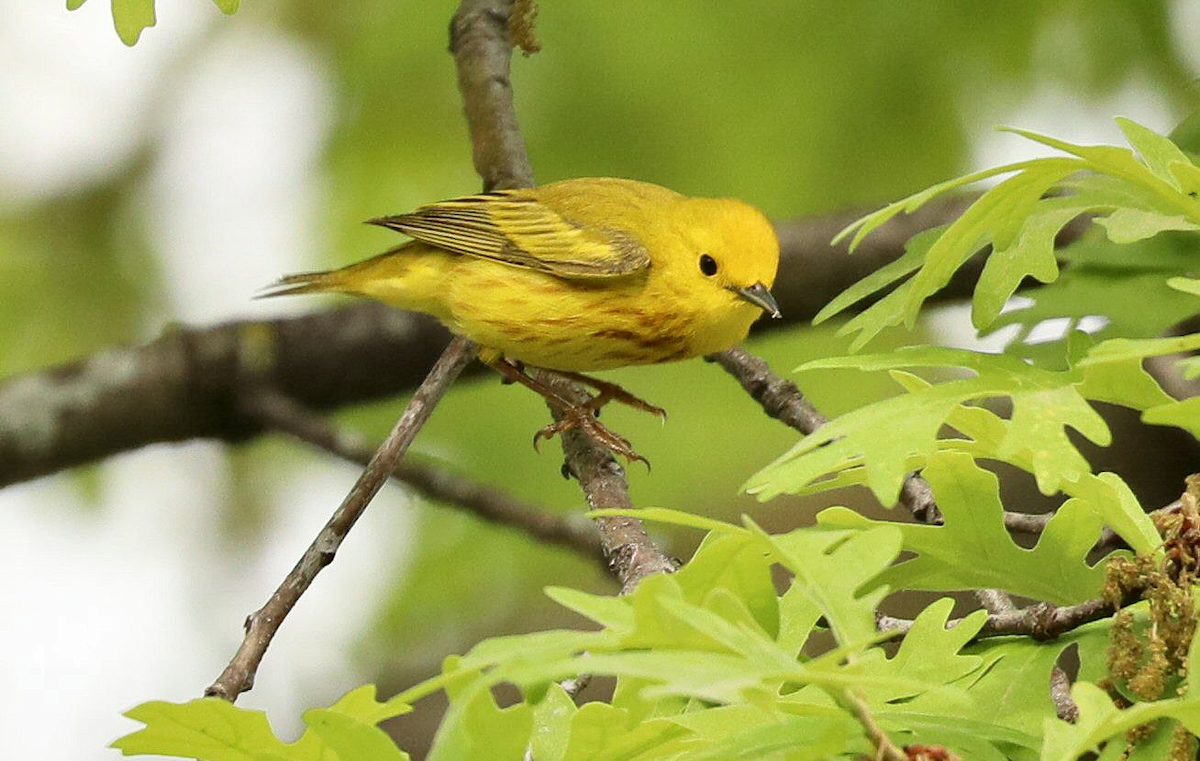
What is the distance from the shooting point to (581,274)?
11.0 feet

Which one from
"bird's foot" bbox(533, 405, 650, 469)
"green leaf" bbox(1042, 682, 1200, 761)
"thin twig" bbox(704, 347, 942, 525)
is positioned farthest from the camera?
"bird's foot" bbox(533, 405, 650, 469)

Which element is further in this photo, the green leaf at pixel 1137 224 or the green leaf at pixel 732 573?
the green leaf at pixel 1137 224

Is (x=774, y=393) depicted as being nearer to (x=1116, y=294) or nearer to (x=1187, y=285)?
(x=1116, y=294)

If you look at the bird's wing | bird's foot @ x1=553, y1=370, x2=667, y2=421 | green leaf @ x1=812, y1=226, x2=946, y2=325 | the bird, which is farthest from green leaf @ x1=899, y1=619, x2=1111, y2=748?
the bird's wing

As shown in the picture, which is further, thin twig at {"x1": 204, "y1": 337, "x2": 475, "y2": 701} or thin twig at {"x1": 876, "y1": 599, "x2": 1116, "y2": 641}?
thin twig at {"x1": 204, "y1": 337, "x2": 475, "y2": 701}

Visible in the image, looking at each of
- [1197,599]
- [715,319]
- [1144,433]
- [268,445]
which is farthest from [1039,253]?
[268,445]

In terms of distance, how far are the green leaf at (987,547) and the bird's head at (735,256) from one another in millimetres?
1701

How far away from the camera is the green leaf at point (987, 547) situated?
1.42m

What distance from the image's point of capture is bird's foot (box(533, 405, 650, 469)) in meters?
2.92

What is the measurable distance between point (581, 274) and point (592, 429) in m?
0.53

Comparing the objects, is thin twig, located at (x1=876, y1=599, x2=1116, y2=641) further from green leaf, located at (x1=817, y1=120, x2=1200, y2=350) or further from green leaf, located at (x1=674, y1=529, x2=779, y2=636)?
green leaf, located at (x1=817, y1=120, x2=1200, y2=350)

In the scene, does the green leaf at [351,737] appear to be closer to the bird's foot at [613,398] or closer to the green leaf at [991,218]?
the green leaf at [991,218]

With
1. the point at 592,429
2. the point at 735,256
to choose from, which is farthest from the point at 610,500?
the point at 735,256

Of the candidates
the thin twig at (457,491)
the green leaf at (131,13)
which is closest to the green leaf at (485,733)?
the green leaf at (131,13)
